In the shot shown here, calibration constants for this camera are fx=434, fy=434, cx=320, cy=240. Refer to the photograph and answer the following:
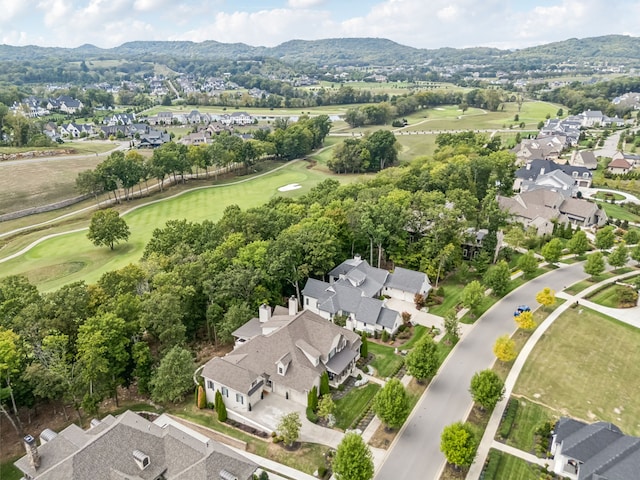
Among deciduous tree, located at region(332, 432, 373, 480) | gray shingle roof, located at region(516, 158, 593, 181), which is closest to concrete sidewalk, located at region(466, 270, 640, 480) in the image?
deciduous tree, located at region(332, 432, 373, 480)

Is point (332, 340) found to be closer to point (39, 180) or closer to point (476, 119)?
point (39, 180)

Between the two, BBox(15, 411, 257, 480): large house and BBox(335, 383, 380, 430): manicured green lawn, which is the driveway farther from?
BBox(15, 411, 257, 480): large house

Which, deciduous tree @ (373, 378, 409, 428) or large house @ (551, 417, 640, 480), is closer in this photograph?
large house @ (551, 417, 640, 480)

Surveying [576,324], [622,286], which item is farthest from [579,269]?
[576,324]

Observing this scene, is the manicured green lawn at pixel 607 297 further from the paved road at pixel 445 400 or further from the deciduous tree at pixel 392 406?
the deciduous tree at pixel 392 406

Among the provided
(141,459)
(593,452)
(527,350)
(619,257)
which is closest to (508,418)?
(593,452)

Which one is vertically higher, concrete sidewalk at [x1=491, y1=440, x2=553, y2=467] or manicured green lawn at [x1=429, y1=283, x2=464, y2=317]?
manicured green lawn at [x1=429, y1=283, x2=464, y2=317]

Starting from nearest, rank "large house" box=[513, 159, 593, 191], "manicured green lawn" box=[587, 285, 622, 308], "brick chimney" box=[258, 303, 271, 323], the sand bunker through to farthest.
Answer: "brick chimney" box=[258, 303, 271, 323] → "manicured green lawn" box=[587, 285, 622, 308] → "large house" box=[513, 159, 593, 191] → the sand bunker

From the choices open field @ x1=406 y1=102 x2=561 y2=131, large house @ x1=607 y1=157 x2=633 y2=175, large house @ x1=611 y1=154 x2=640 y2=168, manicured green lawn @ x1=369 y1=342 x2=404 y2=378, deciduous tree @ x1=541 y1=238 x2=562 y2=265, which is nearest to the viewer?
manicured green lawn @ x1=369 y1=342 x2=404 y2=378
